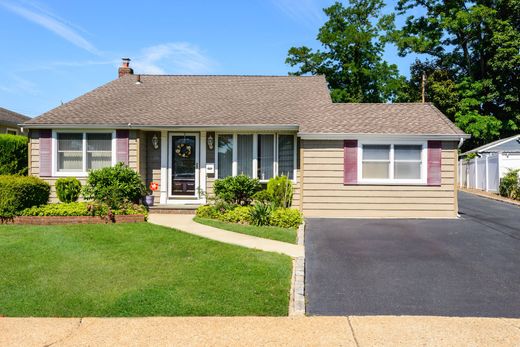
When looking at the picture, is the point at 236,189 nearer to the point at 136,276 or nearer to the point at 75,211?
the point at 75,211

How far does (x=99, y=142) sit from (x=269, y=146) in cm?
595

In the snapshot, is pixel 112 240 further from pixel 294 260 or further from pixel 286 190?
pixel 286 190

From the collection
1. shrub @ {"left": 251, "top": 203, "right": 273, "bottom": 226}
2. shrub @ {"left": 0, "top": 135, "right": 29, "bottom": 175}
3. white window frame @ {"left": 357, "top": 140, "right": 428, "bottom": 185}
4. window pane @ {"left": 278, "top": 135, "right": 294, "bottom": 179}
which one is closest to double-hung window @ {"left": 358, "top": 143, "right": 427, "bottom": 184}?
white window frame @ {"left": 357, "top": 140, "right": 428, "bottom": 185}

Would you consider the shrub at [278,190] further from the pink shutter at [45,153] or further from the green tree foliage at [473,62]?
the green tree foliage at [473,62]

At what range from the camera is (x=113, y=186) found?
1235cm

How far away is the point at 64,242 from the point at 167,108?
310 inches

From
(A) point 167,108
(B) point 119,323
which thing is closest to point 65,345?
(B) point 119,323

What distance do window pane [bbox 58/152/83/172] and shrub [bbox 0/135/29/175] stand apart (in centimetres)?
218

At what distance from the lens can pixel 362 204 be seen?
1344cm

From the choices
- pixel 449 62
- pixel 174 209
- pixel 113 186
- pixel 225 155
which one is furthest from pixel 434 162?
pixel 449 62

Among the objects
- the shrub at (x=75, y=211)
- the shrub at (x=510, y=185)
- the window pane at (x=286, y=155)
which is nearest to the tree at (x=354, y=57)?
the shrub at (x=510, y=185)

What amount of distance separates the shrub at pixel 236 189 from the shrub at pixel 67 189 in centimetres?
456

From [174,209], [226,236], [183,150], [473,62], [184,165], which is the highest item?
[473,62]

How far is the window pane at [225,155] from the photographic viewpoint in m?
14.7
